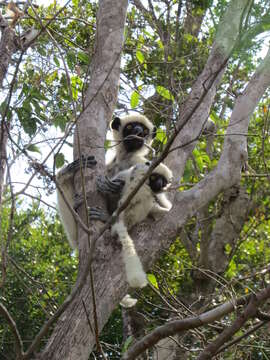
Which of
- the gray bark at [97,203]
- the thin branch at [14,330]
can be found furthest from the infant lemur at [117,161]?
the thin branch at [14,330]

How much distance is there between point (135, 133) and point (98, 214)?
2225 mm

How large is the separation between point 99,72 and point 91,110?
36 cm

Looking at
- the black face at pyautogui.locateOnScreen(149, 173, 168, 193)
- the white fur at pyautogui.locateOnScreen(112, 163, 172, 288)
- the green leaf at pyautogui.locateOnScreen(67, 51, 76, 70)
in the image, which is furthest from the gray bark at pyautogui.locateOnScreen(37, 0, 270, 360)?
the black face at pyautogui.locateOnScreen(149, 173, 168, 193)

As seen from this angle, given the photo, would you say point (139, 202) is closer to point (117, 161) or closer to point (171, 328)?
point (117, 161)

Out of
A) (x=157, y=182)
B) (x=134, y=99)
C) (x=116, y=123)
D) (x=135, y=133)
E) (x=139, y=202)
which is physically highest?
(x=116, y=123)

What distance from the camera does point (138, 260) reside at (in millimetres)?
3293

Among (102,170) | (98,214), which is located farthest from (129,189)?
(98,214)

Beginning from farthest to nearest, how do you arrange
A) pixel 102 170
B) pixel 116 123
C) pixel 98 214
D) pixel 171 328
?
pixel 116 123, pixel 102 170, pixel 98 214, pixel 171 328

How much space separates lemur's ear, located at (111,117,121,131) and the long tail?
8.14ft

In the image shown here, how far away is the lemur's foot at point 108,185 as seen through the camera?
12.4ft

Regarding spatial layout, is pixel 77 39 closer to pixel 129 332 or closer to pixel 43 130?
pixel 43 130

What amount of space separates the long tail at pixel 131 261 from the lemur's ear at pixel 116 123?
248 cm

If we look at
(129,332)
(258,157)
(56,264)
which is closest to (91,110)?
(129,332)

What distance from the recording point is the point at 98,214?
354 centimetres
